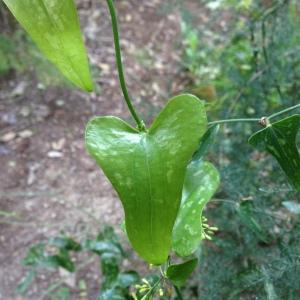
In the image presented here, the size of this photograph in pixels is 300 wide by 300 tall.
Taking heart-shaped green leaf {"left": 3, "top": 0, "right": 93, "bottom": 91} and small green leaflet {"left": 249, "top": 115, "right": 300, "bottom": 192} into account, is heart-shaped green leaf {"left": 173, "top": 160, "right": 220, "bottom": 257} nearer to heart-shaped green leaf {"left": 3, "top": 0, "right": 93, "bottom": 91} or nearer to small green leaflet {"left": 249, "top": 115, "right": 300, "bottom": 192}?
small green leaflet {"left": 249, "top": 115, "right": 300, "bottom": 192}

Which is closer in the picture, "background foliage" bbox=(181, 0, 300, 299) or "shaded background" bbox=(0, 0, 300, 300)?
"background foliage" bbox=(181, 0, 300, 299)

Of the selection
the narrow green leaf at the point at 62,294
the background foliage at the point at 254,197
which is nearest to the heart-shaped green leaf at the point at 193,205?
the background foliage at the point at 254,197

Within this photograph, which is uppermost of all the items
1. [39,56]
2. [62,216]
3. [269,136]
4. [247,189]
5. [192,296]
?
[39,56]

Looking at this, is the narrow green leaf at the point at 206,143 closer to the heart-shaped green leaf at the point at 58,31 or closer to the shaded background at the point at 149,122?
the shaded background at the point at 149,122

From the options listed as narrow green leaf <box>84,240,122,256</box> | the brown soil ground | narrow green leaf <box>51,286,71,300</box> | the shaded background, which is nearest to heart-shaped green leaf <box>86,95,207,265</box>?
the shaded background

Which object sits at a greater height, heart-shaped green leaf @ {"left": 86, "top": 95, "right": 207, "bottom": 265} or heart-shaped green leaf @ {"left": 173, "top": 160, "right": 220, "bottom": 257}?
heart-shaped green leaf @ {"left": 86, "top": 95, "right": 207, "bottom": 265}

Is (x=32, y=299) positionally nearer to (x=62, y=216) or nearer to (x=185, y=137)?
(x=62, y=216)

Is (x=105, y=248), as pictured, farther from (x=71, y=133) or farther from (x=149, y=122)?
(x=71, y=133)

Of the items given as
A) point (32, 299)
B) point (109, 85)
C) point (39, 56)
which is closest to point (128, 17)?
point (109, 85)
